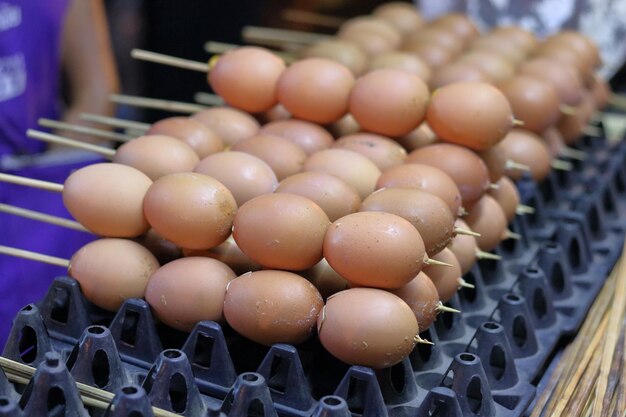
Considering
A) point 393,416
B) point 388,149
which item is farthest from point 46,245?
point 393,416

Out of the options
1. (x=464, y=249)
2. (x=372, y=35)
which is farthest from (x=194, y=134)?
(x=372, y=35)

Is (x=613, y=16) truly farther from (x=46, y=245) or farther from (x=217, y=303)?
(x=217, y=303)

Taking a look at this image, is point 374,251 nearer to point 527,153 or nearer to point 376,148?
point 376,148

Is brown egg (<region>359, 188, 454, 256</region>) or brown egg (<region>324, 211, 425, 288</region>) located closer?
brown egg (<region>324, 211, 425, 288</region>)

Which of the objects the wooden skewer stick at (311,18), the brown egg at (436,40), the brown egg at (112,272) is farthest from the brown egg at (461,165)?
the wooden skewer stick at (311,18)

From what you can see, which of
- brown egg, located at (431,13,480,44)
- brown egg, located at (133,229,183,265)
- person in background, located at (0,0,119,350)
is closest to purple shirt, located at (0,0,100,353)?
person in background, located at (0,0,119,350)

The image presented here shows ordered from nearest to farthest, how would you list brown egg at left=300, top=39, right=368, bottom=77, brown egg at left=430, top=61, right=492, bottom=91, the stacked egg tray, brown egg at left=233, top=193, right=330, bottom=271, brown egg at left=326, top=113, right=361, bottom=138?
the stacked egg tray < brown egg at left=233, top=193, right=330, bottom=271 < brown egg at left=326, top=113, right=361, bottom=138 < brown egg at left=430, top=61, right=492, bottom=91 < brown egg at left=300, top=39, right=368, bottom=77

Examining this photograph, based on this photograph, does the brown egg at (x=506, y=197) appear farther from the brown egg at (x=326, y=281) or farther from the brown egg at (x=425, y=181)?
the brown egg at (x=326, y=281)

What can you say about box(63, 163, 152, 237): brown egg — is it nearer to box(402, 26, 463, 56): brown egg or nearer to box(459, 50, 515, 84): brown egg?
box(459, 50, 515, 84): brown egg
